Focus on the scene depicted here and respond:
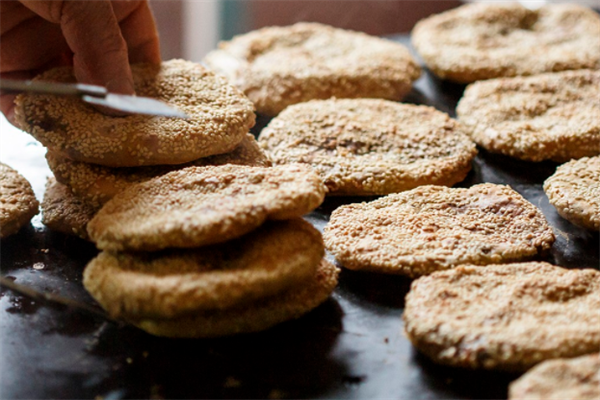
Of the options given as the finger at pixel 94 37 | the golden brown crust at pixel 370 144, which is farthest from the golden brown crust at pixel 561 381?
the finger at pixel 94 37

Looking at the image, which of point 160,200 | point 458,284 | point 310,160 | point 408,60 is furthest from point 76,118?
point 408,60

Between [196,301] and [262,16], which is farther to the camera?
[262,16]

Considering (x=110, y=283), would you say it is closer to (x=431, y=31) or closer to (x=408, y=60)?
(x=408, y=60)

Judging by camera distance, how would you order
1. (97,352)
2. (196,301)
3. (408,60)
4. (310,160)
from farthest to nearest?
(408,60) < (310,160) < (97,352) < (196,301)

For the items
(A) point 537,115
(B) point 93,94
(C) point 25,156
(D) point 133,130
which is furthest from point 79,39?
(A) point 537,115

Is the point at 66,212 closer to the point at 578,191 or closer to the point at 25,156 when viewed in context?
the point at 25,156

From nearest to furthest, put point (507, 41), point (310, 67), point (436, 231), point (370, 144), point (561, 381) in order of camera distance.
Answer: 1. point (561, 381)
2. point (436, 231)
3. point (370, 144)
4. point (310, 67)
5. point (507, 41)

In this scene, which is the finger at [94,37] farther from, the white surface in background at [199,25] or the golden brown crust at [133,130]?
the white surface in background at [199,25]

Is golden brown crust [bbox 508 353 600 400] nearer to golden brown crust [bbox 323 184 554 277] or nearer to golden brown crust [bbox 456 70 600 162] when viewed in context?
golden brown crust [bbox 323 184 554 277]
